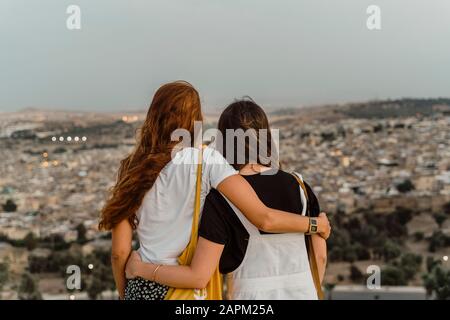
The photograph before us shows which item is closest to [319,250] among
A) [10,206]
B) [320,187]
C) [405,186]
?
[320,187]

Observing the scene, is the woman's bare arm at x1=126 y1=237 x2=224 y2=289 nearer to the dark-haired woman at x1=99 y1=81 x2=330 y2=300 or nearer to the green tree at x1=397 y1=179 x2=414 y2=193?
the dark-haired woman at x1=99 y1=81 x2=330 y2=300

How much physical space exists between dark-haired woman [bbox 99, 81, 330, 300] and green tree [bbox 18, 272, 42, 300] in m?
13.5

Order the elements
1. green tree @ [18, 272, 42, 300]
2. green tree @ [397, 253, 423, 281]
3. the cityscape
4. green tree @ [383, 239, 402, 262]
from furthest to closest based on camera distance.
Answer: green tree @ [383, 239, 402, 262] < the cityscape < green tree @ [397, 253, 423, 281] < green tree @ [18, 272, 42, 300]

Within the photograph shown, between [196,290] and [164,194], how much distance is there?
0.24m

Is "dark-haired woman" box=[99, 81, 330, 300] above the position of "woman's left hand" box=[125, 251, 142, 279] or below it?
above

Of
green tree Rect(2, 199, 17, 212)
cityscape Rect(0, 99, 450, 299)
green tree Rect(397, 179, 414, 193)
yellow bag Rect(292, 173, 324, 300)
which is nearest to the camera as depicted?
yellow bag Rect(292, 173, 324, 300)

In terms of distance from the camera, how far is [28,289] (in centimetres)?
1506

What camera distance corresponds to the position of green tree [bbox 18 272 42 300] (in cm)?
1457

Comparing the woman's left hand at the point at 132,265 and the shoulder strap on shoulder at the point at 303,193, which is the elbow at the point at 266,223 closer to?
the shoulder strap on shoulder at the point at 303,193

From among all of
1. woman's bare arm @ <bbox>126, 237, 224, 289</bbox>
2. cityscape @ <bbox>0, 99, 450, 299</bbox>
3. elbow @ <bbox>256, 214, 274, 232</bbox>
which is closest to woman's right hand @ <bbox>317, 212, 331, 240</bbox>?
elbow @ <bbox>256, 214, 274, 232</bbox>

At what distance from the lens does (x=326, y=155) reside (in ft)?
81.8

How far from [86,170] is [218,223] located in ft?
68.8

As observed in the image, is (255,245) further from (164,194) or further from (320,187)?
(320,187)
